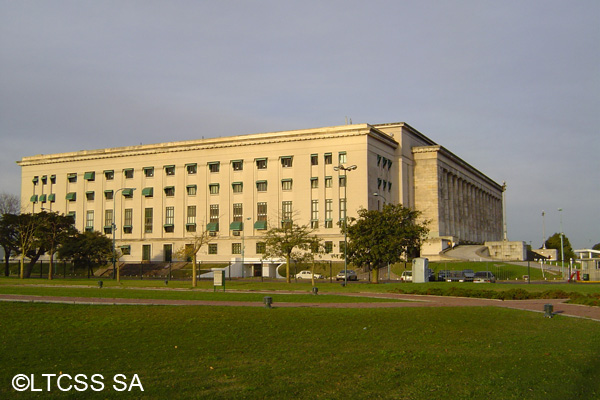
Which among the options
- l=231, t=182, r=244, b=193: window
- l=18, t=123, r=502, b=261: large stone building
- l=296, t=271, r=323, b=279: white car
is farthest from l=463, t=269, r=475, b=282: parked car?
l=231, t=182, r=244, b=193: window

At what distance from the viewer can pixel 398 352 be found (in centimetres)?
1373

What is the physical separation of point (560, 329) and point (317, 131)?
68781 millimetres

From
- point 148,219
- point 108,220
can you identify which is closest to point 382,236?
point 148,219

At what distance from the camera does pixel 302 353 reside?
13594mm

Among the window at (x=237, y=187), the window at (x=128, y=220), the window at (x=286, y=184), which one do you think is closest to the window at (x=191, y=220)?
the window at (x=237, y=187)

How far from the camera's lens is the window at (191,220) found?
92.4m

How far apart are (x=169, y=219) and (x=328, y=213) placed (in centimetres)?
2757

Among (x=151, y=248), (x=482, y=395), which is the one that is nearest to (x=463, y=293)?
(x=482, y=395)

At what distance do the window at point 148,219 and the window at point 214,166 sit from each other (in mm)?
12574

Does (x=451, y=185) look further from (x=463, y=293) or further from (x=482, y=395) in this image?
(x=482, y=395)

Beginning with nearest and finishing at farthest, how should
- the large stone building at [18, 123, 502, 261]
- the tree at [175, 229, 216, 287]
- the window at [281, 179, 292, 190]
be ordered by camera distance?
the tree at [175, 229, 216, 287] → the large stone building at [18, 123, 502, 261] → the window at [281, 179, 292, 190]

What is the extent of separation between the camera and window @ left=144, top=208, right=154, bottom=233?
9581cm

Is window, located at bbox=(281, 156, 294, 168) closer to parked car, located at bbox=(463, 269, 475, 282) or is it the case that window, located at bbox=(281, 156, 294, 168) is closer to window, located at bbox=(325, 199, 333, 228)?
window, located at bbox=(325, 199, 333, 228)

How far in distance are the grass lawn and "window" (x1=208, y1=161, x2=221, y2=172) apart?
72.0 m
